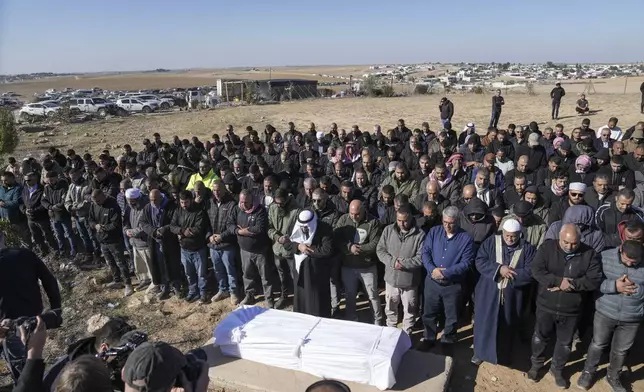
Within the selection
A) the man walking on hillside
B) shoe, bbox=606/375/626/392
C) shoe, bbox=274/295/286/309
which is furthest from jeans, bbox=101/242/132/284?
the man walking on hillside

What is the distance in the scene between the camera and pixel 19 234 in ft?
28.7

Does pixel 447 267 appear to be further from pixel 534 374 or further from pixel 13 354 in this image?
pixel 13 354

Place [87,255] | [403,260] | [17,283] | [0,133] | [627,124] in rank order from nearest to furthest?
[17,283] < [403,260] < [87,255] < [0,133] < [627,124]

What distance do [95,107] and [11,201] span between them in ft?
88.6

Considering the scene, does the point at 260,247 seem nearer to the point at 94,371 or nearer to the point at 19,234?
the point at 94,371

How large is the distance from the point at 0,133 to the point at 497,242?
13.3m

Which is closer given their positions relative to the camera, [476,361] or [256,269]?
[476,361]

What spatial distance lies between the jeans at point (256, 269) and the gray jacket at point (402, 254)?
6.03 feet

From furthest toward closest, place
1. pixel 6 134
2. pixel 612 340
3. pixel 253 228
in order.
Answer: pixel 6 134, pixel 253 228, pixel 612 340

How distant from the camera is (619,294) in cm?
436

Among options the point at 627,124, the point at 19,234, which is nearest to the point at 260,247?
the point at 19,234

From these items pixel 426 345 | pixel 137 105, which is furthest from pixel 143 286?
pixel 137 105

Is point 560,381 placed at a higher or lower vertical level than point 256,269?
lower

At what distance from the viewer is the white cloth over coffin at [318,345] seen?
14.9ft
